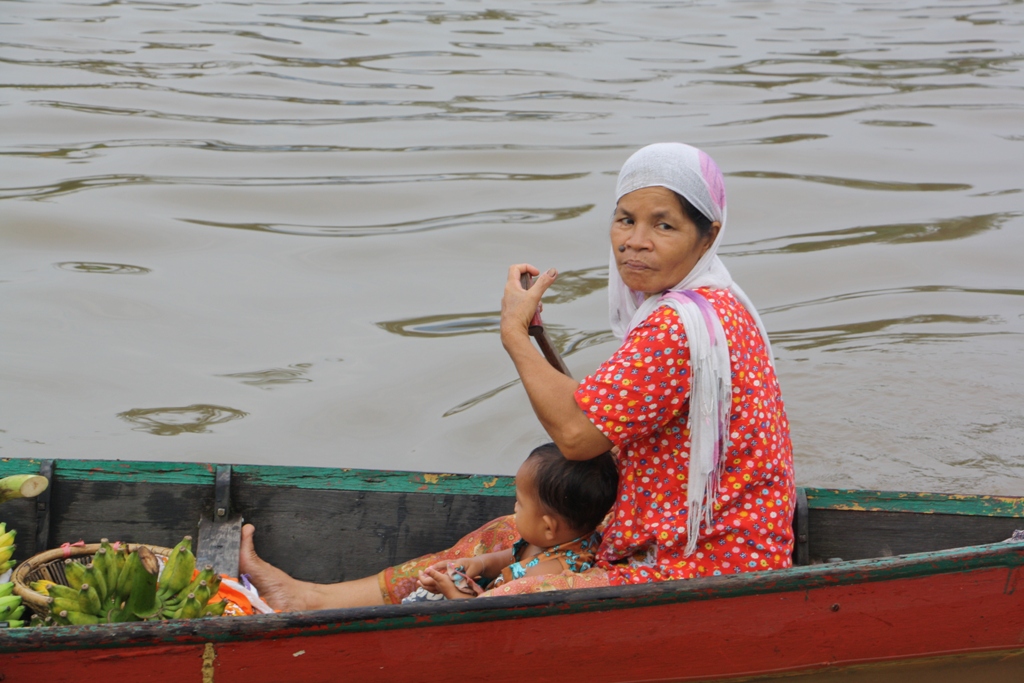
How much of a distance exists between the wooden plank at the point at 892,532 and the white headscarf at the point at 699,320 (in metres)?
0.84

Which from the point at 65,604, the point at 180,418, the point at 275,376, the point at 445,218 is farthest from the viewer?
the point at 445,218

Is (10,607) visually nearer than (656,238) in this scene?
No

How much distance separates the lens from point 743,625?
9.63 feet

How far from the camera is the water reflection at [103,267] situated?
25.7 feet

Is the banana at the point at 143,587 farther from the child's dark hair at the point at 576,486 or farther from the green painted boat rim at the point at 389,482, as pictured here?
the child's dark hair at the point at 576,486

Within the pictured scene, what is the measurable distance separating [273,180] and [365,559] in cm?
668

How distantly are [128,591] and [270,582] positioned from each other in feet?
2.69

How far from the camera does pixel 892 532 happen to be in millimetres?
3549

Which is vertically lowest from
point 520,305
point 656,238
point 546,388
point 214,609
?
point 214,609

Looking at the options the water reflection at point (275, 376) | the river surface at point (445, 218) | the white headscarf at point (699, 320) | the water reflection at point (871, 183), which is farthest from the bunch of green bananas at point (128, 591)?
the water reflection at point (871, 183)

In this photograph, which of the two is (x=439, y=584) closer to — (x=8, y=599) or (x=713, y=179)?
(x=8, y=599)

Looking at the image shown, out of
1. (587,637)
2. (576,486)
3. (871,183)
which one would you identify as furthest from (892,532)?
(871,183)

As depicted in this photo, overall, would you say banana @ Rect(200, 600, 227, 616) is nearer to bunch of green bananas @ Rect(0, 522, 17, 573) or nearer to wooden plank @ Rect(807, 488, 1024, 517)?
bunch of green bananas @ Rect(0, 522, 17, 573)

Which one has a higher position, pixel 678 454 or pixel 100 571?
pixel 678 454
